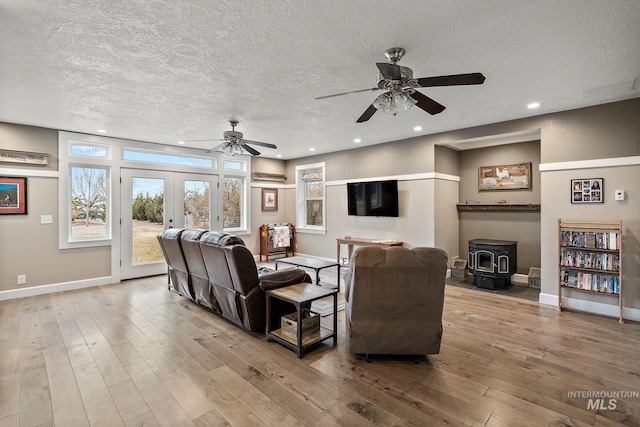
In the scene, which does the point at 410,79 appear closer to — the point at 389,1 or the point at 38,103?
the point at 389,1

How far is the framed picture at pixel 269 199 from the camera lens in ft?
26.2

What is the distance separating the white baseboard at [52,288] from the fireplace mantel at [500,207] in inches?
267

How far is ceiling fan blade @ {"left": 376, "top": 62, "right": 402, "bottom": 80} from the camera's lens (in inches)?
87.2

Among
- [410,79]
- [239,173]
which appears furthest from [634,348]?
[239,173]

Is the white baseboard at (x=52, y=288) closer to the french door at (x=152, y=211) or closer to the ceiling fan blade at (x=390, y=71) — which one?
the french door at (x=152, y=211)

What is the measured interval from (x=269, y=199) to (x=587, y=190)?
247 inches

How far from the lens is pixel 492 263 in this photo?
510 cm

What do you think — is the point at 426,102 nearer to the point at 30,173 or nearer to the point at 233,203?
the point at 233,203

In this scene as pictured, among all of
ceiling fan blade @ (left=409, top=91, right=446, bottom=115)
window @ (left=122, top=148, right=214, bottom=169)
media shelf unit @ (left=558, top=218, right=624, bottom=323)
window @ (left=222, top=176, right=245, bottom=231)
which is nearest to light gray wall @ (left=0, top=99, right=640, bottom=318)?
media shelf unit @ (left=558, top=218, right=624, bottom=323)

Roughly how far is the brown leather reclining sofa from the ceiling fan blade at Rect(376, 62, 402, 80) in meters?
2.07

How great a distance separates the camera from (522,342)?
3.15 metres

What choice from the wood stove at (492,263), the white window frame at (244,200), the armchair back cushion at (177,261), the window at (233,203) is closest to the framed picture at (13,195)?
the armchair back cushion at (177,261)

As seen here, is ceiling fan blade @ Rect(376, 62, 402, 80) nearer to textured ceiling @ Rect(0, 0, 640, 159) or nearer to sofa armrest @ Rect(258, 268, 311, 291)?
textured ceiling @ Rect(0, 0, 640, 159)

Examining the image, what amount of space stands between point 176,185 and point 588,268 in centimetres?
688
